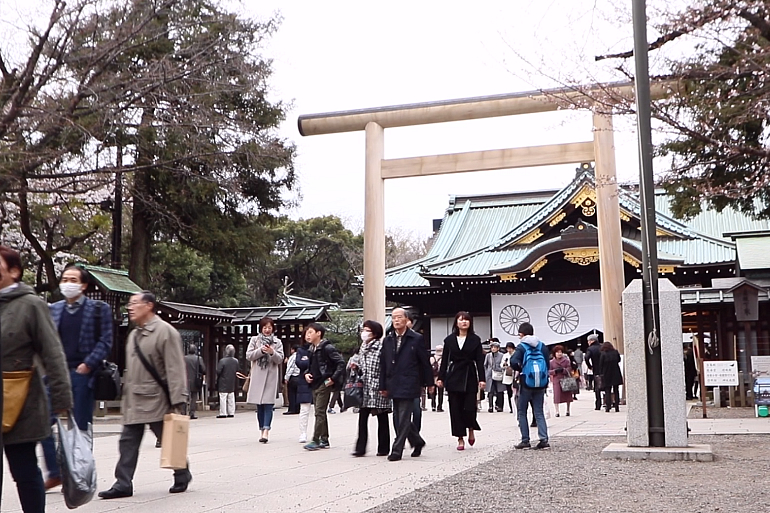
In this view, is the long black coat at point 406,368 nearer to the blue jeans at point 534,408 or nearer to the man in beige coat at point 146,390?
the blue jeans at point 534,408

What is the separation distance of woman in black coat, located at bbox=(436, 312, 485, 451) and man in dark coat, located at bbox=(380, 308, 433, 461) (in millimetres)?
530

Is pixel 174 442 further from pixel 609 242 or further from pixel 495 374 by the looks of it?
pixel 609 242

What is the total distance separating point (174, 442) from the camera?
6.05 m

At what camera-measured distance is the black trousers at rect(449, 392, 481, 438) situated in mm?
9500

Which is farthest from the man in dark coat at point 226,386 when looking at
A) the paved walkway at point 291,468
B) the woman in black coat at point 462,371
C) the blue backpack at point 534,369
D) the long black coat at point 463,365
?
the blue backpack at point 534,369

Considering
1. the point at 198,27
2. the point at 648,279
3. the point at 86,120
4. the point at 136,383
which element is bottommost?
the point at 136,383

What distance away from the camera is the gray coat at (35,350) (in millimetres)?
4367

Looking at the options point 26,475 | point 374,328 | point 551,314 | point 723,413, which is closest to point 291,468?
point 374,328

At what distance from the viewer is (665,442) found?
8.66 m

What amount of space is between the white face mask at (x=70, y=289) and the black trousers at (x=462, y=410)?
4.66 m

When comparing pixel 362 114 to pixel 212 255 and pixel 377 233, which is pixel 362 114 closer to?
pixel 377 233

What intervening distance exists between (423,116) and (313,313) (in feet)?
20.7

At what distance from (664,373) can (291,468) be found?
407 cm

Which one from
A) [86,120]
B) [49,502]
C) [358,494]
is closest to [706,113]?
[358,494]
